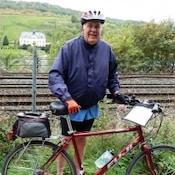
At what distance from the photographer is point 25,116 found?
358 centimetres

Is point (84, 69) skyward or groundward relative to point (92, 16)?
groundward

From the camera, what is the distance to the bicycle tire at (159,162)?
369 centimetres

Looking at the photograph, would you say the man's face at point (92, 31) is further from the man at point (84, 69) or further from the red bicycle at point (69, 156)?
the red bicycle at point (69, 156)

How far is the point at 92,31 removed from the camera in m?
3.50

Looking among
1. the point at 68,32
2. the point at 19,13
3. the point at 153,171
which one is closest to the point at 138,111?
the point at 153,171

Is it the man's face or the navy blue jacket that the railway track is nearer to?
the navy blue jacket

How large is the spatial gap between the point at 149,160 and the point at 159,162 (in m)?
0.44

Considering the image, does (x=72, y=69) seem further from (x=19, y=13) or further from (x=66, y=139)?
(x=19, y=13)

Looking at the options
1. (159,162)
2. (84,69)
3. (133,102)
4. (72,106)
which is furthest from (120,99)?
(159,162)

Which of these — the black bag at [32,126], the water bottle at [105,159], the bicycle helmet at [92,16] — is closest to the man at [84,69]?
the bicycle helmet at [92,16]

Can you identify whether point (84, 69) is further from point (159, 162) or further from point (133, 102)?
point (159, 162)

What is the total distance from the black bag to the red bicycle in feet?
0.50

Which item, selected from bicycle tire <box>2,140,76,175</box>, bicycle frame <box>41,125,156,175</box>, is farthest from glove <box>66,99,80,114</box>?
bicycle tire <box>2,140,76,175</box>

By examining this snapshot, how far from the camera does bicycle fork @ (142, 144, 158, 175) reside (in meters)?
3.64
